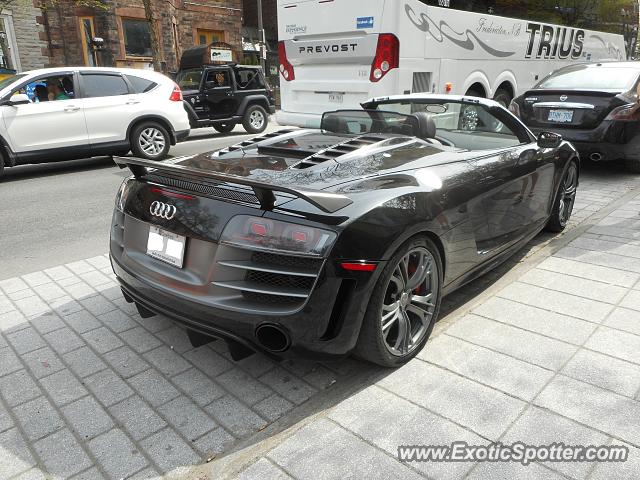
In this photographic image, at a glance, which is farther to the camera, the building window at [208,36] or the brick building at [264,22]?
the brick building at [264,22]

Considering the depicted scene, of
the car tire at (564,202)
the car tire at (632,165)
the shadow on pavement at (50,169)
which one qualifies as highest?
the car tire at (564,202)

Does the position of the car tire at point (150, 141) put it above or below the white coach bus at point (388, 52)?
below

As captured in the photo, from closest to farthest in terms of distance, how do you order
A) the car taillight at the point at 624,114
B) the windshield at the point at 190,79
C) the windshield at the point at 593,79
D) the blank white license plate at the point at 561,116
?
1. the car taillight at the point at 624,114
2. the blank white license plate at the point at 561,116
3. the windshield at the point at 593,79
4. the windshield at the point at 190,79

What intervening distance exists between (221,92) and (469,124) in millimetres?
10930

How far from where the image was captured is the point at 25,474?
7.13 ft

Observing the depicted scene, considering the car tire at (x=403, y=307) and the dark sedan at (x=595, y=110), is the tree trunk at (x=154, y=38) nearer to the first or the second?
the dark sedan at (x=595, y=110)

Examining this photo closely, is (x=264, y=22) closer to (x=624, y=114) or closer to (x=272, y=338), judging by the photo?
(x=624, y=114)

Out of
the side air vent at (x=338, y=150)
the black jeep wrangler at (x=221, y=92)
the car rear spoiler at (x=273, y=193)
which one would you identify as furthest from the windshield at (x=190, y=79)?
the car rear spoiler at (x=273, y=193)

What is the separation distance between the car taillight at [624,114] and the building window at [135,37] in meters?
19.5

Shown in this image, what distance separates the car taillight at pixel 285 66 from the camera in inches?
404

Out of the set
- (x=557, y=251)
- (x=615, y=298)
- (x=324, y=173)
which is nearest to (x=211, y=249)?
(x=324, y=173)

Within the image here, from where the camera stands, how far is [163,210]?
271cm

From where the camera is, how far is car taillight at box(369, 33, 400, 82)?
27.8ft

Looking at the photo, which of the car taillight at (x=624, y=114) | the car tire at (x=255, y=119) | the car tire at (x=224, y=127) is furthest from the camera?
the car tire at (x=224, y=127)
